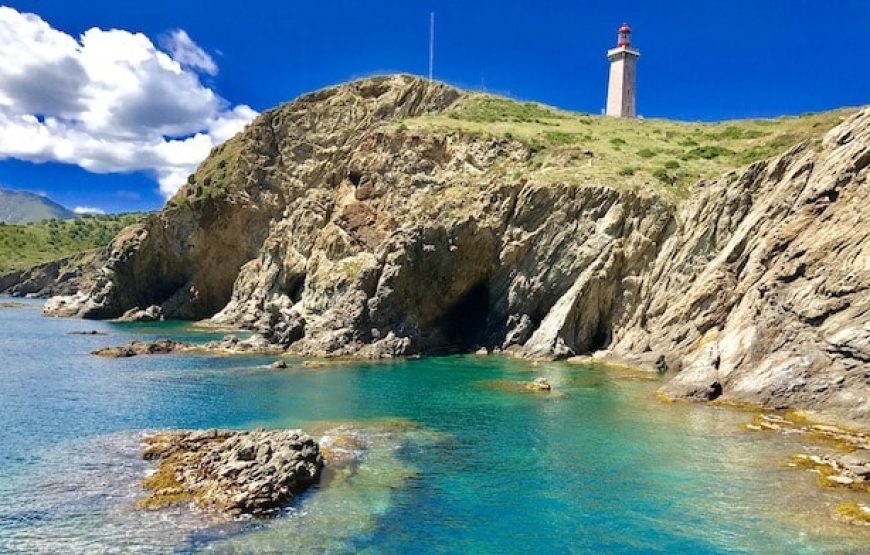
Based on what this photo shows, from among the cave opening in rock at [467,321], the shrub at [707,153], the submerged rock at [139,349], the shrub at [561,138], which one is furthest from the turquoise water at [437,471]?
the shrub at [561,138]

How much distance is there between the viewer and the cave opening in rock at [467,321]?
73419 mm

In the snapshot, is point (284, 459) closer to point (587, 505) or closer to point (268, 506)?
point (268, 506)

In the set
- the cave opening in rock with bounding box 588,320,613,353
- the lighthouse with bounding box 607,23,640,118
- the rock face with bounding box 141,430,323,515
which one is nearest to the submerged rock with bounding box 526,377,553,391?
the cave opening in rock with bounding box 588,320,613,353

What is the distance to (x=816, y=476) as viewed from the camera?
1113 inches

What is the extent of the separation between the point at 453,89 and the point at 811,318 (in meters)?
72.1

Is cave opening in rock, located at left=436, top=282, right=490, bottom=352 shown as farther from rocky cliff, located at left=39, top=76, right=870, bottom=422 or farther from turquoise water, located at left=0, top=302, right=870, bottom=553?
turquoise water, located at left=0, top=302, right=870, bottom=553

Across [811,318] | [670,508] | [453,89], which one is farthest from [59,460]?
[453,89]

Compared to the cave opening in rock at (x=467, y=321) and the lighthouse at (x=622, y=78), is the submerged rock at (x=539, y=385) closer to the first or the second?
the cave opening in rock at (x=467, y=321)

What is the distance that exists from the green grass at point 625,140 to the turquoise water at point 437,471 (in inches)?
1058

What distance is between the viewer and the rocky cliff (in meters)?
45.1

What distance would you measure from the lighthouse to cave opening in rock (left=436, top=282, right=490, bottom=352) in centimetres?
4653

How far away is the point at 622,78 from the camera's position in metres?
108

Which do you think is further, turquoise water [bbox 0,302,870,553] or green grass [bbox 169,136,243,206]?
green grass [bbox 169,136,243,206]

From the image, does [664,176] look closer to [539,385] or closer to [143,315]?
[539,385]
